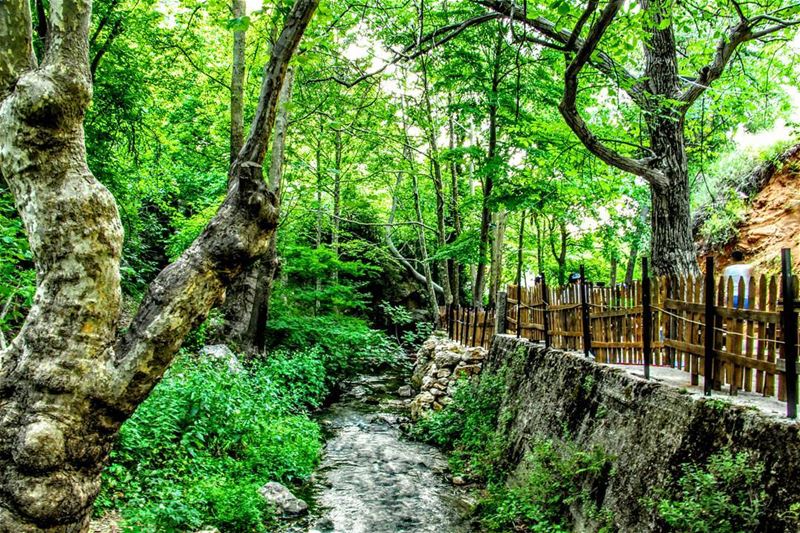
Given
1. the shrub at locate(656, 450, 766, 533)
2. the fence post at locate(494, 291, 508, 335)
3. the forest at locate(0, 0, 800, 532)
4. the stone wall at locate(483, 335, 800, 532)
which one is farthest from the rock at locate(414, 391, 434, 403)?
the shrub at locate(656, 450, 766, 533)

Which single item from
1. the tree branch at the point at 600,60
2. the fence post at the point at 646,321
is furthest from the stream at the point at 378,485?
the tree branch at the point at 600,60

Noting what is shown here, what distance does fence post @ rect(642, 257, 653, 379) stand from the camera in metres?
5.67

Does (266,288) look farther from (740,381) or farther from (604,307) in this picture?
(740,381)

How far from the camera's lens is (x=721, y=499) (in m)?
3.63

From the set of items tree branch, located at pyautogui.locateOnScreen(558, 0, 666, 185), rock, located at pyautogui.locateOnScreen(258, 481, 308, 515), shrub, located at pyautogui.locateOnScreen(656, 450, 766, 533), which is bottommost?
rock, located at pyautogui.locateOnScreen(258, 481, 308, 515)

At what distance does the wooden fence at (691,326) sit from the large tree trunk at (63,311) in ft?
14.6

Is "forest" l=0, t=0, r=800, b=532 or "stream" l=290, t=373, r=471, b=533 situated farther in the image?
"stream" l=290, t=373, r=471, b=533

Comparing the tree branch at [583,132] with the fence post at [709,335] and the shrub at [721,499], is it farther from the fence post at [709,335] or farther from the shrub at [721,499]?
the shrub at [721,499]

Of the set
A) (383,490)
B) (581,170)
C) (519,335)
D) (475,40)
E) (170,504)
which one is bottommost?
(383,490)

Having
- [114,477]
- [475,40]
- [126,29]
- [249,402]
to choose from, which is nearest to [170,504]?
[114,477]

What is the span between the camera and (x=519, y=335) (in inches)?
428

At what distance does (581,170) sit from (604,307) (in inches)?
196

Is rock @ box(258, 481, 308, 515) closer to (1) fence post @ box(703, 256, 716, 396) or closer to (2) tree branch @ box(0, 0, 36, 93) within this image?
(1) fence post @ box(703, 256, 716, 396)

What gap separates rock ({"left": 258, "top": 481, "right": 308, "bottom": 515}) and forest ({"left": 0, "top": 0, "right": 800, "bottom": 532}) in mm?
309
